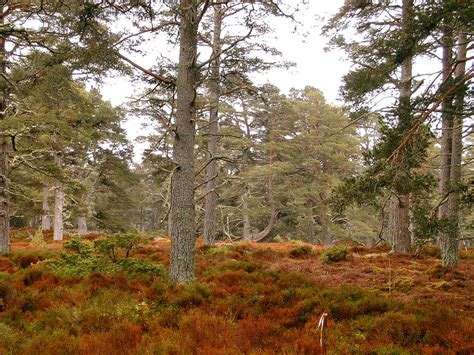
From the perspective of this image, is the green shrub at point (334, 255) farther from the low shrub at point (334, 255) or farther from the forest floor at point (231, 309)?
the forest floor at point (231, 309)

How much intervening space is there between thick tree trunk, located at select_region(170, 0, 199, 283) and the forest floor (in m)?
0.67

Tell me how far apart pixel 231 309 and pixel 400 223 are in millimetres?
7590

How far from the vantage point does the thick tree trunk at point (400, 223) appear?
11.4m

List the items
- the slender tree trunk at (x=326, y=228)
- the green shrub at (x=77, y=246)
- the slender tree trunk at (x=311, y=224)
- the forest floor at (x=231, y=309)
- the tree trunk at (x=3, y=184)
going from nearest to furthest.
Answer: the forest floor at (x=231, y=309)
the green shrub at (x=77, y=246)
the tree trunk at (x=3, y=184)
the slender tree trunk at (x=326, y=228)
the slender tree trunk at (x=311, y=224)

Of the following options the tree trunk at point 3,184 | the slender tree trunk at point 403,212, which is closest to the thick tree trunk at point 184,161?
the slender tree trunk at point 403,212

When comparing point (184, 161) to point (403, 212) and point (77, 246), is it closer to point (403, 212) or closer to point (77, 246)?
point (77, 246)

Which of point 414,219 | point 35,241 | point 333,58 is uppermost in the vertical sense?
point 333,58

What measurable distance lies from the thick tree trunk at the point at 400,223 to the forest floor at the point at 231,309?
1977mm

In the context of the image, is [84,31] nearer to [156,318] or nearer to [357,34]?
[156,318]

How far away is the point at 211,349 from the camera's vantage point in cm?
460

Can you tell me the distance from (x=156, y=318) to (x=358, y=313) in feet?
11.8

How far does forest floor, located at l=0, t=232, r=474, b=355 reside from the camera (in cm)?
489

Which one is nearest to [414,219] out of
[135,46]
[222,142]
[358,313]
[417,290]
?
[417,290]

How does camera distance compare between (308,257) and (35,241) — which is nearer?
(308,257)
